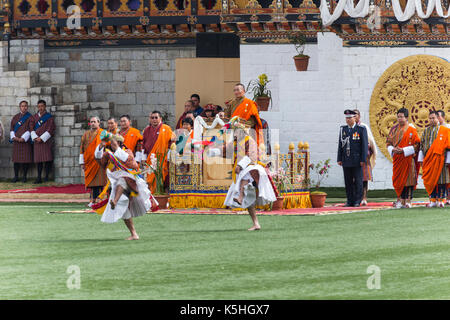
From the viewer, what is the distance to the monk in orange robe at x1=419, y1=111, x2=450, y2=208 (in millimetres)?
18062

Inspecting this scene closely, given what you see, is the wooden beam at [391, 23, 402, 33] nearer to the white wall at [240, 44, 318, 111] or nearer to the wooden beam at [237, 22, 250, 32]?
the white wall at [240, 44, 318, 111]

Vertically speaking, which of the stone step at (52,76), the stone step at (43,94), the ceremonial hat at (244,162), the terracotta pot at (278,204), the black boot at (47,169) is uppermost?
the stone step at (52,76)

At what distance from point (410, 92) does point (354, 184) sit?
4415mm

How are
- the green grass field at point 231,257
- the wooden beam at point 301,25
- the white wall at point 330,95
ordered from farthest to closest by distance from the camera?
1. the wooden beam at point 301,25
2. the white wall at point 330,95
3. the green grass field at point 231,257

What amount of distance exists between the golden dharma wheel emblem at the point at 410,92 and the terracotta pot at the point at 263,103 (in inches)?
96.2

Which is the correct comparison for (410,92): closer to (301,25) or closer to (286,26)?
(301,25)

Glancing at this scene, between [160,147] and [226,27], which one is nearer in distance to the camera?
[160,147]

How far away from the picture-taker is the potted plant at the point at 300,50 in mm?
23828

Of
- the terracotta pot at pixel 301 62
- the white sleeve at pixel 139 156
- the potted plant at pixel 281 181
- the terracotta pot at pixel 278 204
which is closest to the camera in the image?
the terracotta pot at pixel 278 204

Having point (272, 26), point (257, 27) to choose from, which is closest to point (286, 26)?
point (272, 26)

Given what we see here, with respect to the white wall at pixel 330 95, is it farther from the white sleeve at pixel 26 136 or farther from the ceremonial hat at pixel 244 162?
the ceremonial hat at pixel 244 162

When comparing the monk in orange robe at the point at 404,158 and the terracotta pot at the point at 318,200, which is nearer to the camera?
the monk in orange robe at the point at 404,158

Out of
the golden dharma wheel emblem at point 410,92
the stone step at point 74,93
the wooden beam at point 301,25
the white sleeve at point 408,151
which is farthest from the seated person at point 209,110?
the white sleeve at point 408,151

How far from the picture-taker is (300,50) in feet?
80.6
